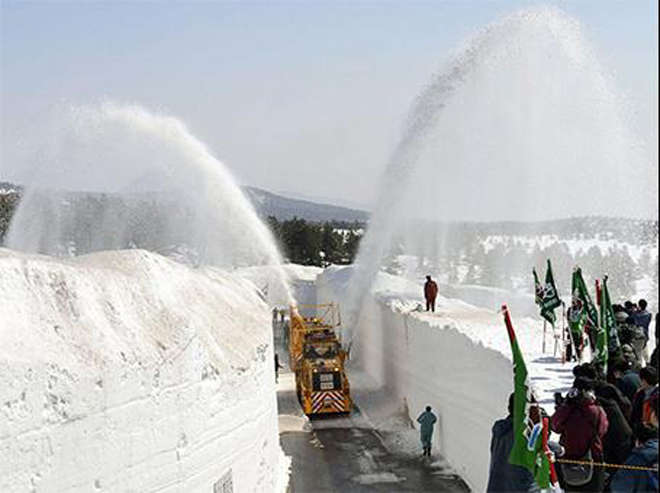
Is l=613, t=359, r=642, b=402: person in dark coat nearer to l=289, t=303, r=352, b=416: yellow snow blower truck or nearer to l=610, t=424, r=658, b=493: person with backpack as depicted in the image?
l=610, t=424, r=658, b=493: person with backpack

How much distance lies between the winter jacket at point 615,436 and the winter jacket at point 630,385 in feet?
3.36

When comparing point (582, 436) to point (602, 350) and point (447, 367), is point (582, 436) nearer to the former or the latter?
point (602, 350)

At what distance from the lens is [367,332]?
27.7 metres

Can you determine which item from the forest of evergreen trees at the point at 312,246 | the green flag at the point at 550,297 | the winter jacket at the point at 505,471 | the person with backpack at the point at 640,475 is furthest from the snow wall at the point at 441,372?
the forest of evergreen trees at the point at 312,246

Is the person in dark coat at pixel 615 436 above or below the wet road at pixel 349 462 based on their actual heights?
above

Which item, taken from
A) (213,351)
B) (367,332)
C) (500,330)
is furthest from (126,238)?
(213,351)

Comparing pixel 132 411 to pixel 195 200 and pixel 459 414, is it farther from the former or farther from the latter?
pixel 195 200

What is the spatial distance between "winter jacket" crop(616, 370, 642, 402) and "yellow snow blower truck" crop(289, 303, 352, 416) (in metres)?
13.2

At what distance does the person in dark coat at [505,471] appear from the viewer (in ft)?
21.3

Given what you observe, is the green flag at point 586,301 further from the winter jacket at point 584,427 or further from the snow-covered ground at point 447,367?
the winter jacket at point 584,427

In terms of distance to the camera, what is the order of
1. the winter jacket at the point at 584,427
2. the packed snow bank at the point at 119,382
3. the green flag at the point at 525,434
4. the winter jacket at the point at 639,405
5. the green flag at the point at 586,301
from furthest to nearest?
1. the green flag at the point at 586,301
2. the packed snow bank at the point at 119,382
3. the winter jacket at the point at 584,427
4. the winter jacket at the point at 639,405
5. the green flag at the point at 525,434

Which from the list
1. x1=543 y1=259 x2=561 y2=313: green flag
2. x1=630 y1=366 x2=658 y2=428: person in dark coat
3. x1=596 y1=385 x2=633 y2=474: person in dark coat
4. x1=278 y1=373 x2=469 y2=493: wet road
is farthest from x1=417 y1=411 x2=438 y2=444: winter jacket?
x1=630 y1=366 x2=658 y2=428: person in dark coat

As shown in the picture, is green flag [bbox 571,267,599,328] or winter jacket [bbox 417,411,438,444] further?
winter jacket [bbox 417,411,438,444]

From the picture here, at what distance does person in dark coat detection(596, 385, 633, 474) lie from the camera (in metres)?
7.58
